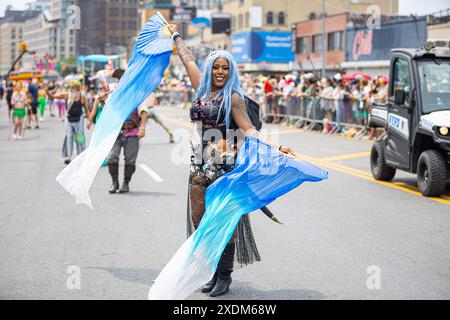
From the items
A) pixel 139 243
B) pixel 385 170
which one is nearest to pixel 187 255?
pixel 139 243

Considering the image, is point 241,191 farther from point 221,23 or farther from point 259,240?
point 221,23

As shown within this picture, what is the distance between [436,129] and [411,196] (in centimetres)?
108

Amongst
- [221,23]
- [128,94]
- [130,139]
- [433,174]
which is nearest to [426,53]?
[433,174]

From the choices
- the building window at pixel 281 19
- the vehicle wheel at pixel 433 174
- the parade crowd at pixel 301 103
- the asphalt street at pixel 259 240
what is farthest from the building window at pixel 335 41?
the vehicle wheel at pixel 433 174

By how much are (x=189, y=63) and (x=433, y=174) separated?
264 inches

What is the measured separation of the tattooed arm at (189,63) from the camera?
22.1 feet

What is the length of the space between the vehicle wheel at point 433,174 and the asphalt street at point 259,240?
8.3 inches

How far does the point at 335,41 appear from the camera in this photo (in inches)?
2793

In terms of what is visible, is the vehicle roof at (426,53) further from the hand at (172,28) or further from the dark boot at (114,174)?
the hand at (172,28)

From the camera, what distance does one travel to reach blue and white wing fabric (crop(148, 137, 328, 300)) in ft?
20.1

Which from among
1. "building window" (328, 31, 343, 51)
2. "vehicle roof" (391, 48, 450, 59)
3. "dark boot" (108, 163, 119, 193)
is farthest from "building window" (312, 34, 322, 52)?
"dark boot" (108, 163, 119, 193)

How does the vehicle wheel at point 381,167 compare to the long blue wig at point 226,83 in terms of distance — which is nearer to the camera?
the long blue wig at point 226,83

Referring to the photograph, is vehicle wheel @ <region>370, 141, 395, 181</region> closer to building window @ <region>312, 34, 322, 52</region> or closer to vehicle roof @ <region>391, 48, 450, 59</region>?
vehicle roof @ <region>391, 48, 450, 59</region>
